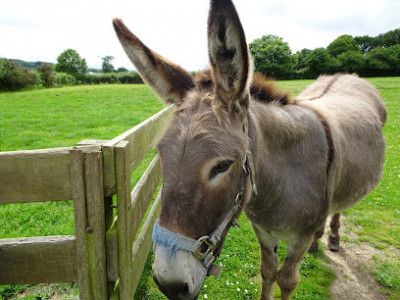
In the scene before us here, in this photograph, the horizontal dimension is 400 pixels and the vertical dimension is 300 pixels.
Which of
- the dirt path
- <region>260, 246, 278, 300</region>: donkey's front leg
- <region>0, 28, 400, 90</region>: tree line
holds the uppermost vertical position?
<region>0, 28, 400, 90</region>: tree line

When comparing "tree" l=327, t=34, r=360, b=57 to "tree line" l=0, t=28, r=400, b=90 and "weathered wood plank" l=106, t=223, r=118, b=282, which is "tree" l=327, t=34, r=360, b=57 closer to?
"tree line" l=0, t=28, r=400, b=90

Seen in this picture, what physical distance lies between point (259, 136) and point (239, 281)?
244 cm

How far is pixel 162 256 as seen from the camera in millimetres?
1394

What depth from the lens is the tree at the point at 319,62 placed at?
165ft

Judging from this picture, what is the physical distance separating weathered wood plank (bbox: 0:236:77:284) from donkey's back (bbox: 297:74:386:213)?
232 centimetres

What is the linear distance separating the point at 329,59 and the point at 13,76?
54.3 metres

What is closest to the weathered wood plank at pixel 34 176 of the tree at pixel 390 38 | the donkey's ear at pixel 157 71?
the donkey's ear at pixel 157 71

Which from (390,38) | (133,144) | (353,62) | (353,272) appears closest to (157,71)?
(133,144)

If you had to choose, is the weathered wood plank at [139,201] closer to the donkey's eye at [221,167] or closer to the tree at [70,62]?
the donkey's eye at [221,167]

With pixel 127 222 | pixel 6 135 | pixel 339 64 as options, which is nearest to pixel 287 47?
pixel 339 64

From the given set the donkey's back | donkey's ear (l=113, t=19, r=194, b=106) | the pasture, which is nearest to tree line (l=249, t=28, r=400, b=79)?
the pasture

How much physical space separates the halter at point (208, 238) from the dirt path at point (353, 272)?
2.69m

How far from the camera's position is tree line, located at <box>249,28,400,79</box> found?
47094 millimetres

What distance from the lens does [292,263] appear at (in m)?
2.63
